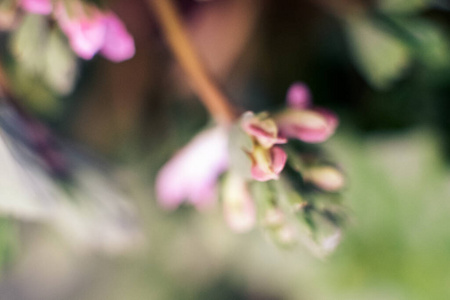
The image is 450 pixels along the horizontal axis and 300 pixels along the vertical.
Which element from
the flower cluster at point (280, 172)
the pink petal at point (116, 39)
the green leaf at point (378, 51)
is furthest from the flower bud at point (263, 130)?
the green leaf at point (378, 51)

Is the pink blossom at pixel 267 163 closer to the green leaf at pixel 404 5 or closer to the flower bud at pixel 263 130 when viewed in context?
the flower bud at pixel 263 130

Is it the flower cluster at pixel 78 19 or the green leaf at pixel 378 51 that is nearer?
the flower cluster at pixel 78 19

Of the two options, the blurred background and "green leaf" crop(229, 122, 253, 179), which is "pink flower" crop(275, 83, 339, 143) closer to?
"green leaf" crop(229, 122, 253, 179)

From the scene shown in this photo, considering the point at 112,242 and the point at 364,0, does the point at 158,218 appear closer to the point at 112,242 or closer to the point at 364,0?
the point at 112,242

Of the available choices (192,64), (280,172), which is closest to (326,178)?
(280,172)

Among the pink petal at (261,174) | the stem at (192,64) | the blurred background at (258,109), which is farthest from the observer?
the blurred background at (258,109)

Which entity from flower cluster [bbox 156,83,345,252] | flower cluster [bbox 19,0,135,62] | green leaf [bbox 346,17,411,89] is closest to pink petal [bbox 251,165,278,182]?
flower cluster [bbox 156,83,345,252]
